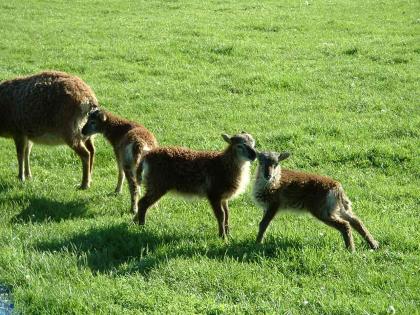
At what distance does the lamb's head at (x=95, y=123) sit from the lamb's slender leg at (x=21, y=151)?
4.35 ft

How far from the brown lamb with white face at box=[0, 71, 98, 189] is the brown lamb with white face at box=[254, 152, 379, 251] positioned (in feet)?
12.1

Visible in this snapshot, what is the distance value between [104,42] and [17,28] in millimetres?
4539

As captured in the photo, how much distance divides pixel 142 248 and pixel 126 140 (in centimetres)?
251

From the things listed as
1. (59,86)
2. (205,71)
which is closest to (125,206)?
(59,86)

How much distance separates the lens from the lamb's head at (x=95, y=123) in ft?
34.1

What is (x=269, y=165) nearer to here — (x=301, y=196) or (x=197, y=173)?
(x=301, y=196)

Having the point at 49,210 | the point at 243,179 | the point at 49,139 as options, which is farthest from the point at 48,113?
the point at 243,179

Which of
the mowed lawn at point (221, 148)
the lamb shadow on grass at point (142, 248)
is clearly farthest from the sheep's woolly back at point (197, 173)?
the lamb shadow on grass at point (142, 248)

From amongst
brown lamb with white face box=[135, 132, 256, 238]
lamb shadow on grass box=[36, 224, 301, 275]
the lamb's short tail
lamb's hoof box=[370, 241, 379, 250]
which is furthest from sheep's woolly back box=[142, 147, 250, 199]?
lamb's hoof box=[370, 241, 379, 250]

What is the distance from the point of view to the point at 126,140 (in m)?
9.84

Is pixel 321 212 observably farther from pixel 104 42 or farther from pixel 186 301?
pixel 104 42

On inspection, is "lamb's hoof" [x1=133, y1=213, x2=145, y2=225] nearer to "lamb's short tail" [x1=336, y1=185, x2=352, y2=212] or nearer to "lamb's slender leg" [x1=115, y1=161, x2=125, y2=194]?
"lamb's slender leg" [x1=115, y1=161, x2=125, y2=194]

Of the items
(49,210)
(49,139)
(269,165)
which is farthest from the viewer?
(49,139)

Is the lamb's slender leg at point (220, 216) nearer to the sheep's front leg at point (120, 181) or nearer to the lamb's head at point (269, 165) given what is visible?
the lamb's head at point (269, 165)
